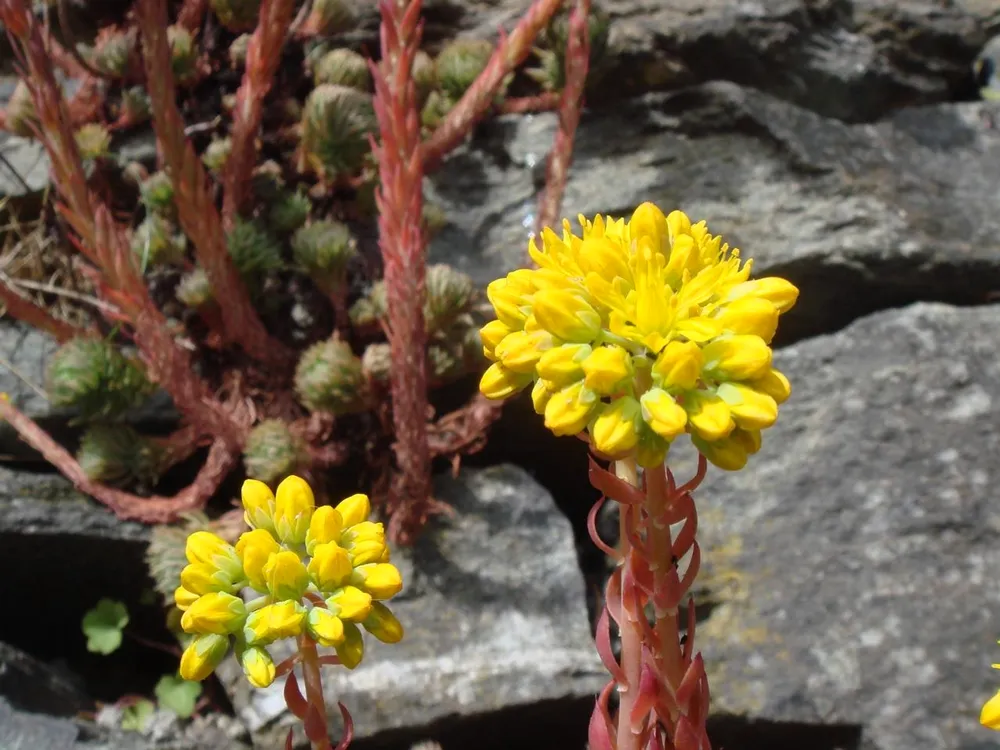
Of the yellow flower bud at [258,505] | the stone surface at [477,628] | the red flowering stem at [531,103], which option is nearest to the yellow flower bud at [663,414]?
the yellow flower bud at [258,505]

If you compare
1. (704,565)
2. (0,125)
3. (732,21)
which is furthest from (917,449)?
(0,125)

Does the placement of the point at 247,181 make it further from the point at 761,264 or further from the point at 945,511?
the point at 945,511

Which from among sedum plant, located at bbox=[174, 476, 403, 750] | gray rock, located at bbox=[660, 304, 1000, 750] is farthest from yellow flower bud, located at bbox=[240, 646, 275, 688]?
gray rock, located at bbox=[660, 304, 1000, 750]

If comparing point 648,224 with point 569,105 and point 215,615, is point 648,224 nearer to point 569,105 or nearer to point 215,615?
point 215,615

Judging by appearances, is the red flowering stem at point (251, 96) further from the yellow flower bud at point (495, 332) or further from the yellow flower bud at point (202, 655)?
the yellow flower bud at point (202, 655)

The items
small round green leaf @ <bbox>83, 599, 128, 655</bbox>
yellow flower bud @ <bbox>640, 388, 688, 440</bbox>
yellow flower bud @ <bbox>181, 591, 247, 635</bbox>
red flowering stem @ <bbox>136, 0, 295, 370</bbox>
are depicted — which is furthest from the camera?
small round green leaf @ <bbox>83, 599, 128, 655</bbox>

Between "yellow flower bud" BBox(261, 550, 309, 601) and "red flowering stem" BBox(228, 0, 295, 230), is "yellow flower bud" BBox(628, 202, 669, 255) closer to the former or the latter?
"yellow flower bud" BBox(261, 550, 309, 601)
